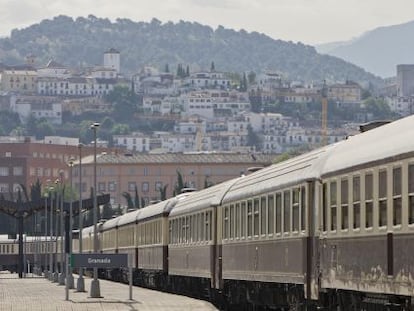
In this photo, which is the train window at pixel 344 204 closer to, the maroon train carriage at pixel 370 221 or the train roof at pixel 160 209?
the maroon train carriage at pixel 370 221

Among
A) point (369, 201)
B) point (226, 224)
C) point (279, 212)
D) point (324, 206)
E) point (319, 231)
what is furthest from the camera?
point (226, 224)

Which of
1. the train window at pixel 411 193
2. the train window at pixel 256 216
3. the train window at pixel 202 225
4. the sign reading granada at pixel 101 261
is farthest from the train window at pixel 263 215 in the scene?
the sign reading granada at pixel 101 261

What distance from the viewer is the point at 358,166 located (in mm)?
26578

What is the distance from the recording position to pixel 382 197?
2514 cm

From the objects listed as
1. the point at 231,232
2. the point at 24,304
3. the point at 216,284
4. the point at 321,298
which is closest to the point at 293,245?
the point at 321,298

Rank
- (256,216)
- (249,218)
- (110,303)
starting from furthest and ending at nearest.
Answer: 1. (110,303)
2. (249,218)
3. (256,216)

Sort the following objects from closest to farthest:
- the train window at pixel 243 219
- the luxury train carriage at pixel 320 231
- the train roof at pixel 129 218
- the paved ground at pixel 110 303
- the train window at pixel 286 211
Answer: the luxury train carriage at pixel 320 231, the train window at pixel 286 211, the train window at pixel 243 219, the paved ground at pixel 110 303, the train roof at pixel 129 218

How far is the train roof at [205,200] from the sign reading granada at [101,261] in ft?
8.78

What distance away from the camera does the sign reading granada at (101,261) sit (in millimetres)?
53906

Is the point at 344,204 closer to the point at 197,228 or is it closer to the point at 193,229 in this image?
the point at 197,228

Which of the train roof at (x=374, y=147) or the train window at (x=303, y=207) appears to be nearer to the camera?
the train roof at (x=374, y=147)

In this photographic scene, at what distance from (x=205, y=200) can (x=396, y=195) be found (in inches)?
1041

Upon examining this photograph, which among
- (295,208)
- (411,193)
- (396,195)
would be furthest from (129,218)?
(411,193)

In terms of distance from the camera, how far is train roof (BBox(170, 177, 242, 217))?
4717 cm
